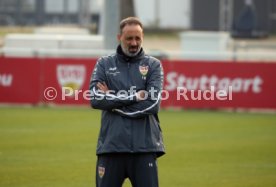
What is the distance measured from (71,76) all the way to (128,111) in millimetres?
18839

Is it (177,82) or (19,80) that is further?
(19,80)

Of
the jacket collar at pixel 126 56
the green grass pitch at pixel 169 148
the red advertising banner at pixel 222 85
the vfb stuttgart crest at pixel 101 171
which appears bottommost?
the green grass pitch at pixel 169 148

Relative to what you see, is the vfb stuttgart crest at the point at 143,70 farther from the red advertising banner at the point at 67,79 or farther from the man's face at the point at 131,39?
the red advertising banner at the point at 67,79

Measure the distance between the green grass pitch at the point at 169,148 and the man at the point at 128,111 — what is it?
459 cm

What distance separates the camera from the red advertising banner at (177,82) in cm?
2659

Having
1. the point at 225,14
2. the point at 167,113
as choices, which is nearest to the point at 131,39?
the point at 167,113

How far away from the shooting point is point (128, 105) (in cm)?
869

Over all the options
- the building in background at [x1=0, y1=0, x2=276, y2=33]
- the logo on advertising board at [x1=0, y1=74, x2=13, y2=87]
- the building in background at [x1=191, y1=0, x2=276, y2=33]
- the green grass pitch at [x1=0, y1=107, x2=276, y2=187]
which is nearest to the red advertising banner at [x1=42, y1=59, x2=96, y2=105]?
the green grass pitch at [x1=0, y1=107, x2=276, y2=187]

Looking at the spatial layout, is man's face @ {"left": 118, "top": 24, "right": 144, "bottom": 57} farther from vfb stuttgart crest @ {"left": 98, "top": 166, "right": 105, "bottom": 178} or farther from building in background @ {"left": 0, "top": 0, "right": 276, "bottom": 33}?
building in background @ {"left": 0, "top": 0, "right": 276, "bottom": 33}

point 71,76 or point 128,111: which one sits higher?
point 128,111

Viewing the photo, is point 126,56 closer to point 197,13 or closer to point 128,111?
point 128,111

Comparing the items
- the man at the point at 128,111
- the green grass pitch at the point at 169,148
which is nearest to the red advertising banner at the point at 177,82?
the green grass pitch at the point at 169,148

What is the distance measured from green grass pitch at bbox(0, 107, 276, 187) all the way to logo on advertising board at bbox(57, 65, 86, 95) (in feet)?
3.36

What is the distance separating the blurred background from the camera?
1477cm
